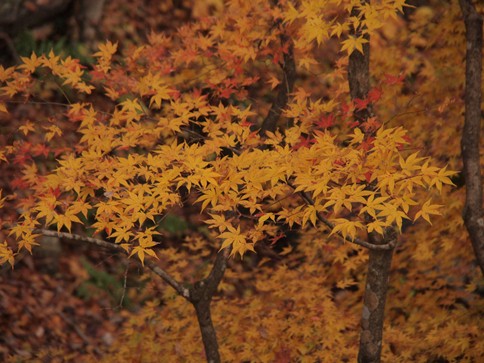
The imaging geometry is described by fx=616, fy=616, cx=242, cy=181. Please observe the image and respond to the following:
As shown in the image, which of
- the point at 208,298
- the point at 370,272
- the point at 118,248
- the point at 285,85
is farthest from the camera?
the point at 285,85

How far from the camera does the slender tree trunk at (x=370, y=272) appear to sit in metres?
4.51

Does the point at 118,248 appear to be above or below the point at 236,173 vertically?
below

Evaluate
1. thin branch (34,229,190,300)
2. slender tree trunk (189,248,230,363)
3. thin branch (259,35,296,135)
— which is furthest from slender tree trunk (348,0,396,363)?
thin branch (34,229,190,300)

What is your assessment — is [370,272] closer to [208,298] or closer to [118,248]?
[208,298]

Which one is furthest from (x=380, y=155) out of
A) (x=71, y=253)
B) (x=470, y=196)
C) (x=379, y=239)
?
(x=71, y=253)

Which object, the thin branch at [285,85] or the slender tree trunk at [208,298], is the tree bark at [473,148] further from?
the slender tree trunk at [208,298]

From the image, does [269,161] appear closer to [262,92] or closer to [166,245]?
[166,245]

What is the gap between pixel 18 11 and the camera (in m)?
9.16

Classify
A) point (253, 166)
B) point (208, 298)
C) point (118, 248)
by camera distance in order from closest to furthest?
point (253, 166) < point (118, 248) < point (208, 298)

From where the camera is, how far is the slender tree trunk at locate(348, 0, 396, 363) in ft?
14.8

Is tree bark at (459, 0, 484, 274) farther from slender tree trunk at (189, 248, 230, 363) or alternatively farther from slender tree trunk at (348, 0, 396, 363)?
slender tree trunk at (189, 248, 230, 363)

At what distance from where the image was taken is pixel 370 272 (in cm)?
466

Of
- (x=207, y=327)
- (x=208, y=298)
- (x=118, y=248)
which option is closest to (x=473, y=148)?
(x=208, y=298)

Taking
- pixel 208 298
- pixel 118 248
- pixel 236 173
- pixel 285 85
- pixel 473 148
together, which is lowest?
pixel 208 298
